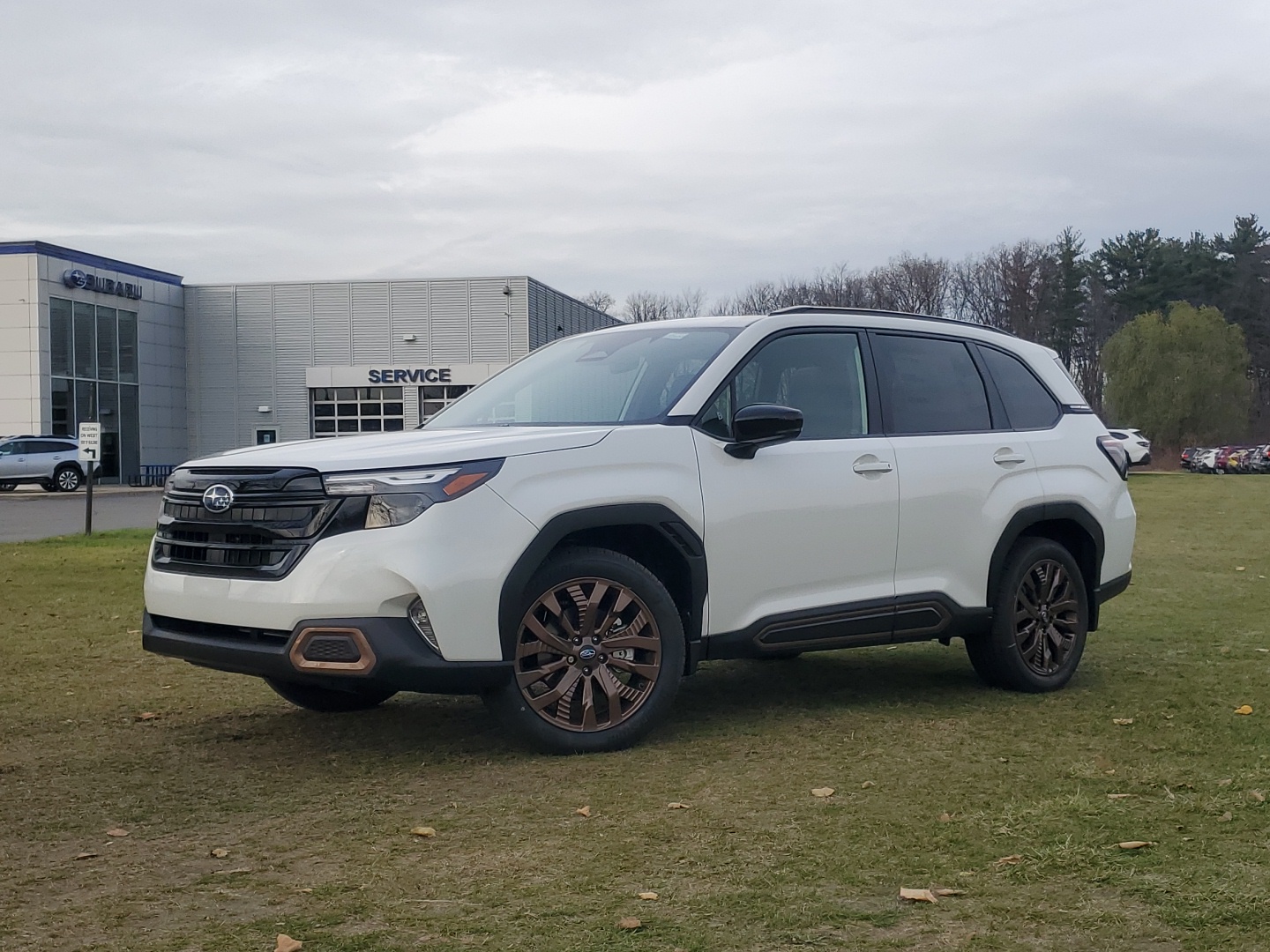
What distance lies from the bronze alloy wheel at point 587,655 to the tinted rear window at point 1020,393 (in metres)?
2.59

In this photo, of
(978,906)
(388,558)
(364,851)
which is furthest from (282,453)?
(978,906)

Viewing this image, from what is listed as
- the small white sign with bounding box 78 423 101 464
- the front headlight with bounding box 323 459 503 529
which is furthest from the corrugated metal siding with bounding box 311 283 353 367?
the front headlight with bounding box 323 459 503 529

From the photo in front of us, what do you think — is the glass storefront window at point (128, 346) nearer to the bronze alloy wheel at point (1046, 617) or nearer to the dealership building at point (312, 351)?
the dealership building at point (312, 351)

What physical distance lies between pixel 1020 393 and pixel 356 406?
187ft

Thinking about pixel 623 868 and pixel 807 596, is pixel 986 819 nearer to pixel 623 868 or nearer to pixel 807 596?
pixel 623 868

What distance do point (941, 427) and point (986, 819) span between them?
2.64 meters

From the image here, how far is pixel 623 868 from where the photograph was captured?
4.20m

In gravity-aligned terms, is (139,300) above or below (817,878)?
above

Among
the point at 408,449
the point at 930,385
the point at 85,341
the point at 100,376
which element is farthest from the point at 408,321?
the point at 408,449

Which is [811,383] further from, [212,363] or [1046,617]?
[212,363]

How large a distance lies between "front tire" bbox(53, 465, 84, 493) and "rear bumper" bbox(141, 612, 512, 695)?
121 feet

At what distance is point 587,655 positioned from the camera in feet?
18.4

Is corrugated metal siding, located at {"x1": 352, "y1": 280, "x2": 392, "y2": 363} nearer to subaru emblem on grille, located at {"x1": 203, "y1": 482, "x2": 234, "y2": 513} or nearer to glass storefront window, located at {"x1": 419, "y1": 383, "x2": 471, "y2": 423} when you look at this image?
glass storefront window, located at {"x1": 419, "y1": 383, "x2": 471, "y2": 423}

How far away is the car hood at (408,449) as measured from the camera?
17.5 feet
